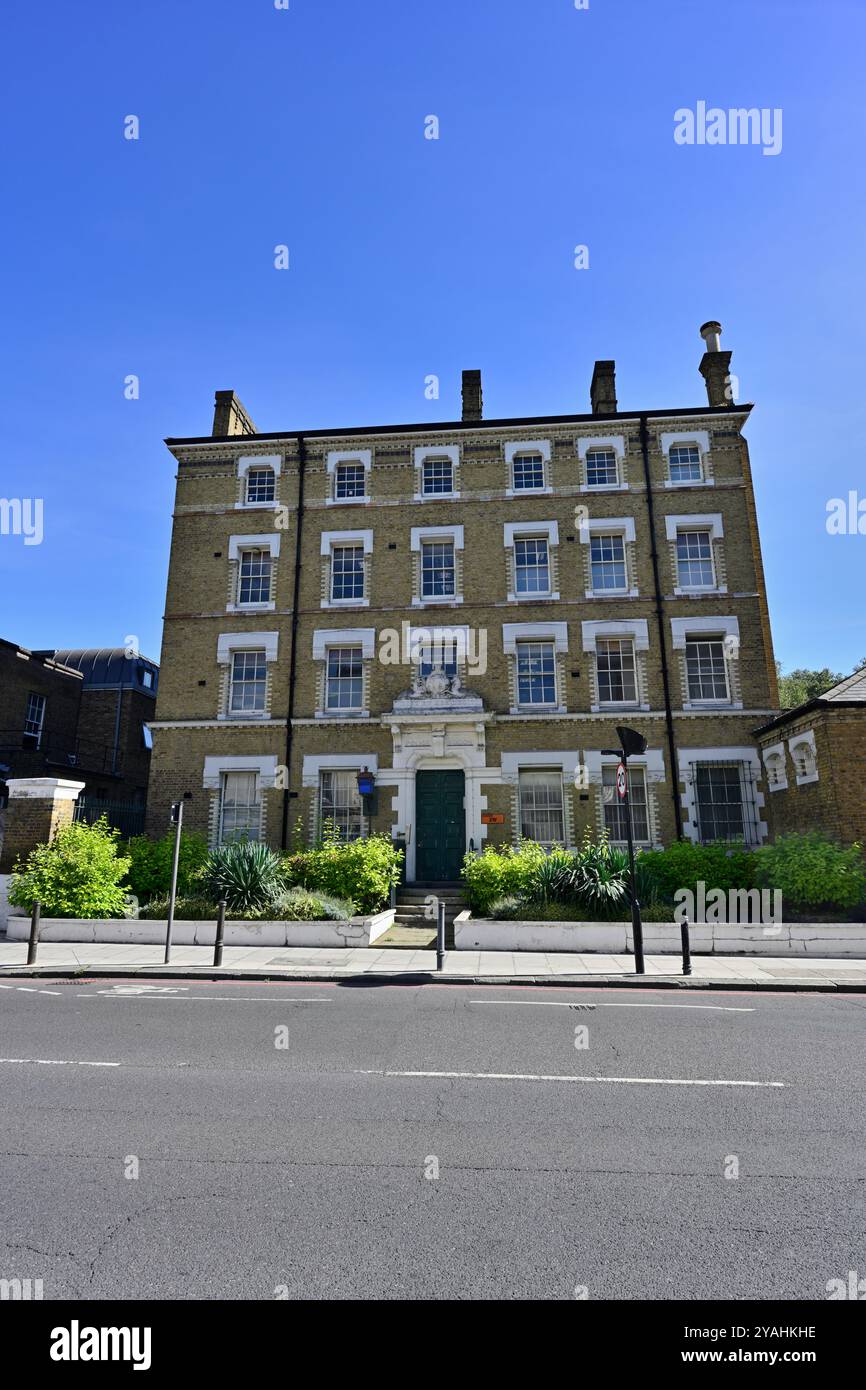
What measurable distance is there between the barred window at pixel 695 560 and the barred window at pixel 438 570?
6.76 m

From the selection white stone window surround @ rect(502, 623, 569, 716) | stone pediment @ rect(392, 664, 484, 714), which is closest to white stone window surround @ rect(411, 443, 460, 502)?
white stone window surround @ rect(502, 623, 569, 716)

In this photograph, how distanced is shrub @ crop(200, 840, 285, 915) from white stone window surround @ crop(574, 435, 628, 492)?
14.2m

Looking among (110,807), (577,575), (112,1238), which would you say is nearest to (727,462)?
(577,575)

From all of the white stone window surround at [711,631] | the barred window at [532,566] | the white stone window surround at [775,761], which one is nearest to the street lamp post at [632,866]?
the white stone window surround at [775,761]

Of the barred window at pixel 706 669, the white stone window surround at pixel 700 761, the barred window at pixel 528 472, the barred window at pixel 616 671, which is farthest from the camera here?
the barred window at pixel 528 472

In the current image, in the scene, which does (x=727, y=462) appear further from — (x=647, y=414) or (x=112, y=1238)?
(x=112, y=1238)

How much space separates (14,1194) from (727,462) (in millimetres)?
23037

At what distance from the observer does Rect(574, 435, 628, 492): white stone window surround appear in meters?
21.6

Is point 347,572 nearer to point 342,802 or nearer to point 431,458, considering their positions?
point 431,458

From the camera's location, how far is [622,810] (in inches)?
768

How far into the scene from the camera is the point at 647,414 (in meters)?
21.7

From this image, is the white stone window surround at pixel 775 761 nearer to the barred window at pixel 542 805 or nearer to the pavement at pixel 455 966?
the barred window at pixel 542 805

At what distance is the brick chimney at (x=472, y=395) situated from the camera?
23203 millimetres

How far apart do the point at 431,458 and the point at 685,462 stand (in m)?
7.86
